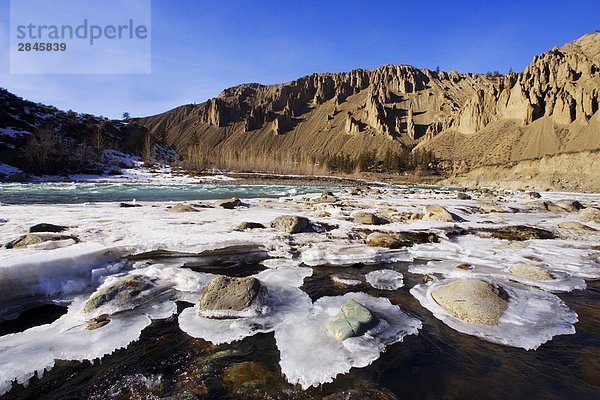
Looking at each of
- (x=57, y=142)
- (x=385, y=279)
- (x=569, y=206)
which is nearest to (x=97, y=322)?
(x=385, y=279)

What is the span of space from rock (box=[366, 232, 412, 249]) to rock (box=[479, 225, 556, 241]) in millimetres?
3414

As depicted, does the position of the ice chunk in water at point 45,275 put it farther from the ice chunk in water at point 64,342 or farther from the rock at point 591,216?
the rock at point 591,216

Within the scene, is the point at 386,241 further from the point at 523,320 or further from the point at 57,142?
Result: the point at 57,142

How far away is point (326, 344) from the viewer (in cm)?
353

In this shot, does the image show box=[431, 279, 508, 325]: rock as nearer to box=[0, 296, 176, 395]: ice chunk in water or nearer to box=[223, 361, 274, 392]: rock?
box=[223, 361, 274, 392]: rock

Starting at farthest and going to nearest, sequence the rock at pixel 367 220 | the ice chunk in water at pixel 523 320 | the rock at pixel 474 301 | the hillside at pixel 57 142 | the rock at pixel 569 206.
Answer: the hillside at pixel 57 142 < the rock at pixel 569 206 < the rock at pixel 367 220 < the rock at pixel 474 301 < the ice chunk in water at pixel 523 320

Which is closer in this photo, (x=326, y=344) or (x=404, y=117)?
(x=326, y=344)

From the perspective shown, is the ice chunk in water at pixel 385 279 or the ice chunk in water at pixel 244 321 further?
the ice chunk in water at pixel 385 279

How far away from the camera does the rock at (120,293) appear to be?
427cm

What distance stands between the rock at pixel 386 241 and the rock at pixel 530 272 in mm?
2416

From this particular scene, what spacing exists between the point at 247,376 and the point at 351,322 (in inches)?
55.9

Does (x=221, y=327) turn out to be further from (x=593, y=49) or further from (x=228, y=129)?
(x=228, y=129)

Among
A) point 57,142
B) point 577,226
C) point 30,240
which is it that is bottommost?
point 30,240

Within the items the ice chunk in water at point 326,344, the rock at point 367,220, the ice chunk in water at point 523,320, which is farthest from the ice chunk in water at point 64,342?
the rock at point 367,220
